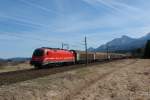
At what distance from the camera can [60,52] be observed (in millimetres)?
52031

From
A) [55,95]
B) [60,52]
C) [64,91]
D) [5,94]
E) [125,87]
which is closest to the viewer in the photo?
[5,94]

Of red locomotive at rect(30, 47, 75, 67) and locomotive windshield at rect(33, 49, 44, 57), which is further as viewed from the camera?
locomotive windshield at rect(33, 49, 44, 57)

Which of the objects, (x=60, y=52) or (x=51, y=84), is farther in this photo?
(x=60, y=52)

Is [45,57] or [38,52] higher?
[38,52]

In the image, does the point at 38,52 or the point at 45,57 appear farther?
the point at 38,52

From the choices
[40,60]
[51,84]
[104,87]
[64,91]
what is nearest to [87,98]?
[64,91]

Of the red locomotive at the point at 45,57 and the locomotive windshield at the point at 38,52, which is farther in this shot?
the locomotive windshield at the point at 38,52

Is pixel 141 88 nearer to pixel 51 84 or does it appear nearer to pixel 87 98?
pixel 87 98

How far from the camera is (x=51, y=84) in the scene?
60.8 ft

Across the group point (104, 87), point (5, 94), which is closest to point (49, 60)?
point (104, 87)

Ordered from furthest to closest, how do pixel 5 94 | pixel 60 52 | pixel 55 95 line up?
pixel 60 52
pixel 55 95
pixel 5 94

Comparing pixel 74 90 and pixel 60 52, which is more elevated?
pixel 60 52

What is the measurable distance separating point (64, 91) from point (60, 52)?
34593 millimetres

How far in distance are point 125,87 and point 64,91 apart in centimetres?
559
